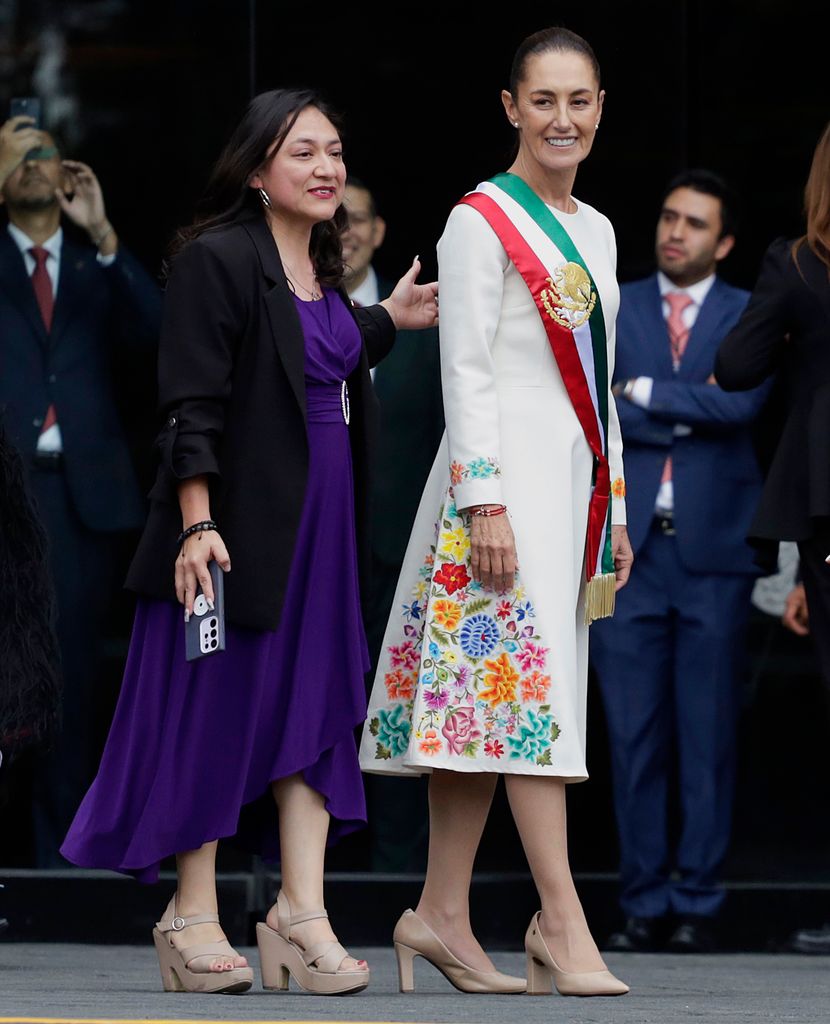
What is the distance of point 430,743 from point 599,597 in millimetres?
511

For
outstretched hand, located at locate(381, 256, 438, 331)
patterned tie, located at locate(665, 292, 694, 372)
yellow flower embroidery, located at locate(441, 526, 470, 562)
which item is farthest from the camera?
patterned tie, located at locate(665, 292, 694, 372)

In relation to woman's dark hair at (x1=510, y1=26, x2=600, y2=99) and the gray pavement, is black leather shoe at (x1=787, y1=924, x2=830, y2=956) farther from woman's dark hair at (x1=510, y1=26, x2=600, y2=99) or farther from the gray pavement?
woman's dark hair at (x1=510, y1=26, x2=600, y2=99)

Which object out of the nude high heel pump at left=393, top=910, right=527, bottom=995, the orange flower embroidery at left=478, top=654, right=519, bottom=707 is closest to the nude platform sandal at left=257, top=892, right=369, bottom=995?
the nude high heel pump at left=393, top=910, right=527, bottom=995

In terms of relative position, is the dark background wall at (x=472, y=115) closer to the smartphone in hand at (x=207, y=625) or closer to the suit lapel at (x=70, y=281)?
the suit lapel at (x=70, y=281)

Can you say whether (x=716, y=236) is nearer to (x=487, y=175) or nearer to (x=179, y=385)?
(x=487, y=175)

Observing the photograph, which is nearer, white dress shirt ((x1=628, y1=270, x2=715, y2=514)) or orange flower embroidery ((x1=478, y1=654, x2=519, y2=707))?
orange flower embroidery ((x1=478, y1=654, x2=519, y2=707))

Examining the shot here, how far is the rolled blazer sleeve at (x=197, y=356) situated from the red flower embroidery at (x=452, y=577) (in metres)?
0.56

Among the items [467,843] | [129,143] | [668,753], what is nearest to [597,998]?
[467,843]

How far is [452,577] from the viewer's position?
5199mm

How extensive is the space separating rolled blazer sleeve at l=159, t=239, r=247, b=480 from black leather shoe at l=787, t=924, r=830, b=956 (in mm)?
2889

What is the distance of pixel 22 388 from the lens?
7066 mm

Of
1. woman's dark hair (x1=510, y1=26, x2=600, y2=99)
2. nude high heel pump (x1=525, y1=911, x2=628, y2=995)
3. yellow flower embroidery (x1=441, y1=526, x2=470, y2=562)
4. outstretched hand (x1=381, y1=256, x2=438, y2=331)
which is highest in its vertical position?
woman's dark hair (x1=510, y1=26, x2=600, y2=99)

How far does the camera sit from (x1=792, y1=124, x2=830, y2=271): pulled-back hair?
586 cm

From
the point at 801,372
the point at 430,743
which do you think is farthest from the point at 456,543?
the point at 801,372
